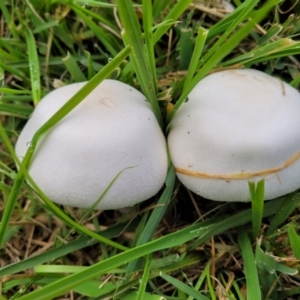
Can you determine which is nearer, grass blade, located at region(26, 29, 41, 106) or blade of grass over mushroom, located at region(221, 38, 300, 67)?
blade of grass over mushroom, located at region(221, 38, 300, 67)

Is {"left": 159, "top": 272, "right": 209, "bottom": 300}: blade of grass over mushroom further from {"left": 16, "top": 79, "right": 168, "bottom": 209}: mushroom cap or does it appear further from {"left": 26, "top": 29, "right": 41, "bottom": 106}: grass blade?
{"left": 26, "top": 29, "right": 41, "bottom": 106}: grass blade

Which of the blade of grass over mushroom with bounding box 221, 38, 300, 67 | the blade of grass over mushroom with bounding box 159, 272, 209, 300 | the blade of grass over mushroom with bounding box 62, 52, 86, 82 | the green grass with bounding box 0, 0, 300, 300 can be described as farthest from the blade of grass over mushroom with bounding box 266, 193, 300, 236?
the blade of grass over mushroom with bounding box 62, 52, 86, 82

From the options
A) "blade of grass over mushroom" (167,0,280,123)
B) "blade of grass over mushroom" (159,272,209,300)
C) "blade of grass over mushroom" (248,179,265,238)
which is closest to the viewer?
"blade of grass over mushroom" (167,0,280,123)

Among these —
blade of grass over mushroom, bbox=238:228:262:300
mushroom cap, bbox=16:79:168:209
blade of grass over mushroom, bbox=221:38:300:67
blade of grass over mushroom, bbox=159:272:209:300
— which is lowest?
blade of grass over mushroom, bbox=159:272:209:300

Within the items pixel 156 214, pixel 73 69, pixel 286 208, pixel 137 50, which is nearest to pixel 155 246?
pixel 156 214

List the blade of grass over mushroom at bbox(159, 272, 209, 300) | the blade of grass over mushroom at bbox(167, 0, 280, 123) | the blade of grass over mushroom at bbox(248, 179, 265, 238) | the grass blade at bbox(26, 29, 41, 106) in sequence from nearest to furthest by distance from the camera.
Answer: the blade of grass over mushroom at bbox(167, 0, 280, 123) < the blade of grass over mushroom at bbox(248, 179, 265, 238) < the blade of grass over mushroom at bbox(159, 272, 209, 300) < the grass blade at bbox(26, 29, 41, 106)

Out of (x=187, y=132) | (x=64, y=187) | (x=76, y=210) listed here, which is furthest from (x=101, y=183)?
(x=76, y=210)

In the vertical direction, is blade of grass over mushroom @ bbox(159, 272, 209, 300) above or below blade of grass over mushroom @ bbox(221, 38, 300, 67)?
below

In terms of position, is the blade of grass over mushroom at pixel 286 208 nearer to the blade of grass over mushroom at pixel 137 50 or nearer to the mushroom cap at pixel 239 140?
the mushroom cap at pixel 239 140

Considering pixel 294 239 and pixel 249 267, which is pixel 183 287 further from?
pixel 294 239
